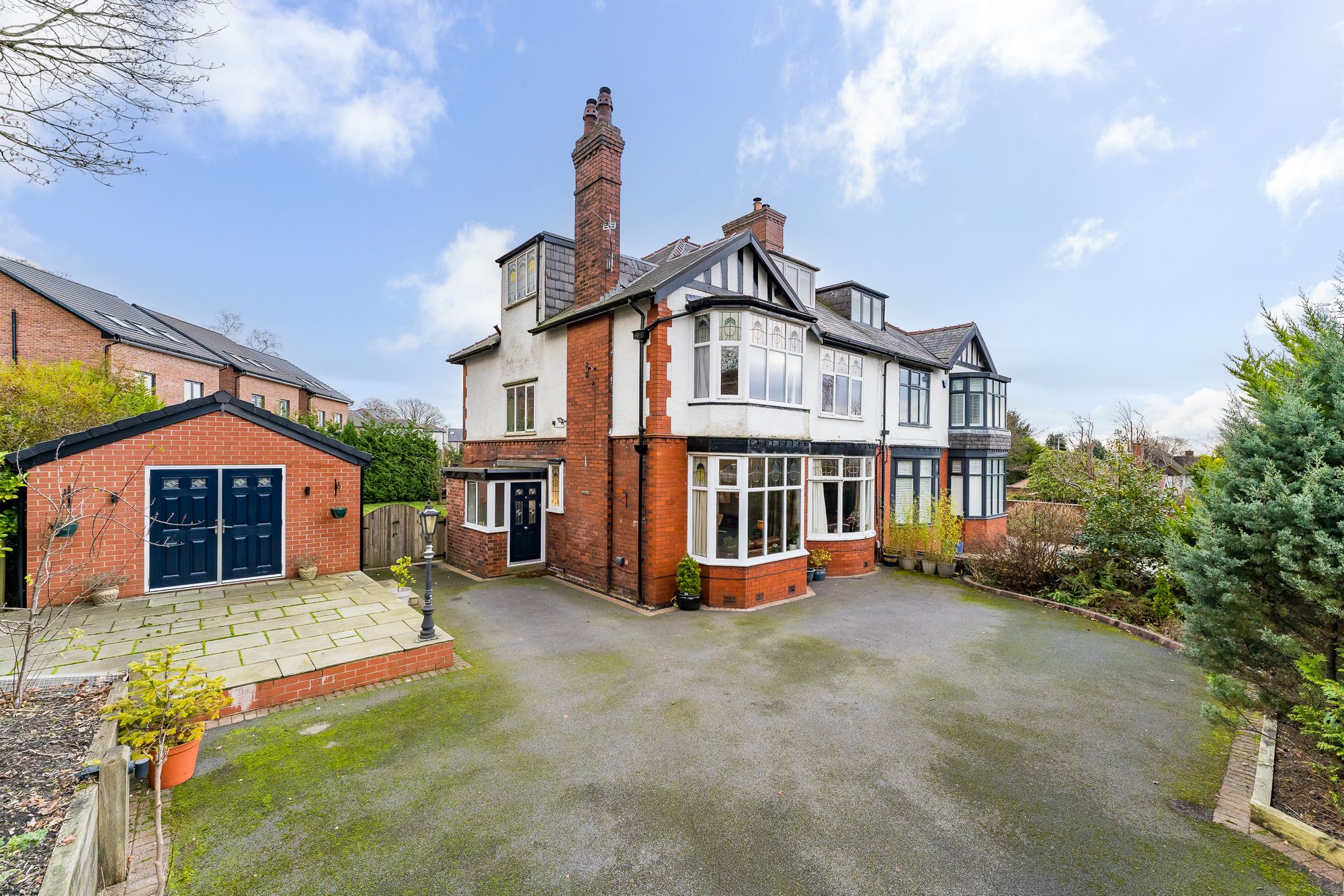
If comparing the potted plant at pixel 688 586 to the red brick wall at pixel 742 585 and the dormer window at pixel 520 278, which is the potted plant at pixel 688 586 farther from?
the dormer window at pixel 520 278

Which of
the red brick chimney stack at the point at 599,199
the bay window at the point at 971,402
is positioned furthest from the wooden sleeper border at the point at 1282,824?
the bay window at the point at 971,402

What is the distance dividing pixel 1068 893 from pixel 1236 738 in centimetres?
391

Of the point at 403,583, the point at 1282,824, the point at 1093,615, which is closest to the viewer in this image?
the point at 1282,824

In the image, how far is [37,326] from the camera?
19.0 meters

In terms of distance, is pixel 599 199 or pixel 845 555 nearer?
pixel 599 199

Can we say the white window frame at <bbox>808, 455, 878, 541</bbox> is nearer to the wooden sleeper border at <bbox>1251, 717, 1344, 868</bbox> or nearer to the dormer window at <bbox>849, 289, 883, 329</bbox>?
the dormer window at <bbox>849, 289, 883, 329</bbox>

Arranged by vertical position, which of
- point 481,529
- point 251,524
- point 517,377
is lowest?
point 481,529

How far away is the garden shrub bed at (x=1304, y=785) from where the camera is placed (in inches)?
156

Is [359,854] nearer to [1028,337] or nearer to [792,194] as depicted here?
[792,194]

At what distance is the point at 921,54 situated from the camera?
10.7 m

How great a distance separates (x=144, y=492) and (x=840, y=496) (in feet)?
46.8

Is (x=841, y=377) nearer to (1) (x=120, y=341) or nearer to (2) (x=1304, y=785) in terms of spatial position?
(2) (x=1304, y=785)

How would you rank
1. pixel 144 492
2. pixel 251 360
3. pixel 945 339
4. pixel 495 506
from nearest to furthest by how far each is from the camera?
pixel 144 492 < pixel 495 506 < pixel 945 339 < pixel 251 360

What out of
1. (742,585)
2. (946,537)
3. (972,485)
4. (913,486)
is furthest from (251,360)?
(972,485)
